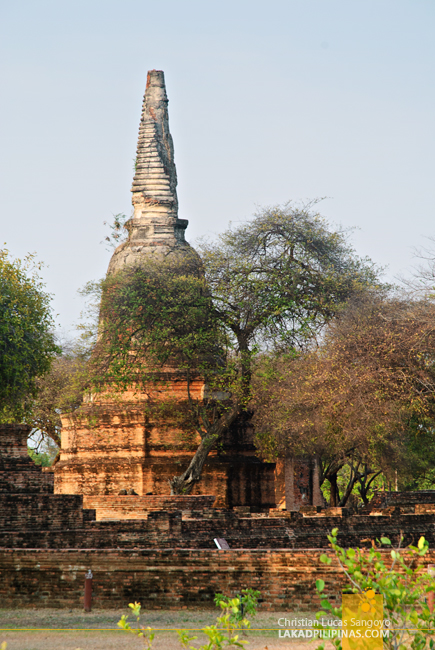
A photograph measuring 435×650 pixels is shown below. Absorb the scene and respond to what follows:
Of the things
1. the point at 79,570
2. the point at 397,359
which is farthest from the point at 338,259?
the point at 79,570

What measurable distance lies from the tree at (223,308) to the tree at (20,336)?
1.92m

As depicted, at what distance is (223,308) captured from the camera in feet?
79.3

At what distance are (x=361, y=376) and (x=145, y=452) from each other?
831 cm

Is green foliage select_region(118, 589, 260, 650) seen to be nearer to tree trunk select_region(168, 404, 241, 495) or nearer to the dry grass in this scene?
the dry grass

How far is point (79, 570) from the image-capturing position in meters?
10.8

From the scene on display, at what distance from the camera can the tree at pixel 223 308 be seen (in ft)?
75.9

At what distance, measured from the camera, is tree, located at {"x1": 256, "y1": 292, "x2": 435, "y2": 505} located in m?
17.7

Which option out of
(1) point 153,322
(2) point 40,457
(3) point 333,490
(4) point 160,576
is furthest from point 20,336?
(2) point 40,457

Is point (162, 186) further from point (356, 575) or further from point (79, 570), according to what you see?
point (356, 575)

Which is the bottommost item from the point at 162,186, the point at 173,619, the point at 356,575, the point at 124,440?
the point at 173,619

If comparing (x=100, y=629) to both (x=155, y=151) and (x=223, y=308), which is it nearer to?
(x=223, y=308)

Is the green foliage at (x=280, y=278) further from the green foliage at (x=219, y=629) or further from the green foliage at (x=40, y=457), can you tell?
the green foliage at (x=40, y=457)

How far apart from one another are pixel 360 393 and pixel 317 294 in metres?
6.52

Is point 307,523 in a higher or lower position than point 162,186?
lower
